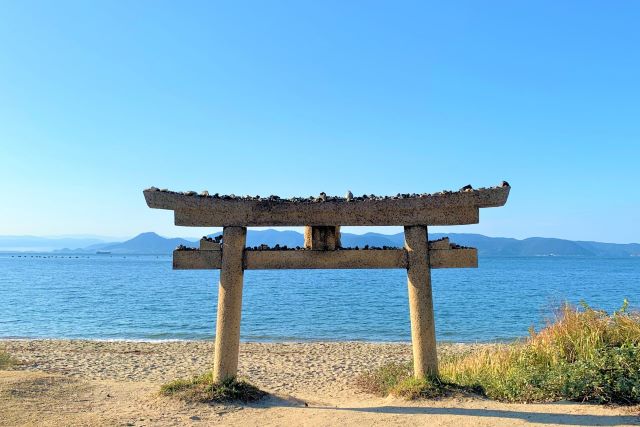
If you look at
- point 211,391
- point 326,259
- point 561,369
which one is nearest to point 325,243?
point 326,259

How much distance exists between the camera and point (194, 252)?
291 inches

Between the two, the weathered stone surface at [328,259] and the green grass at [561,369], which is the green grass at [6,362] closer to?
the weathered stone surface at [328,259]

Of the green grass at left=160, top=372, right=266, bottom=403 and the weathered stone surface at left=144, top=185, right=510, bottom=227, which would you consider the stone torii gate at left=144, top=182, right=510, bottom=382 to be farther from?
the green grass at left=160, top=372, right=266, bottom=403

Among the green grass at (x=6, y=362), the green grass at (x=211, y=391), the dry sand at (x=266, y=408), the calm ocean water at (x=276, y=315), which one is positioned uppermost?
the green grass at (x=211, y=391)

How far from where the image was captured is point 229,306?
7266 mm

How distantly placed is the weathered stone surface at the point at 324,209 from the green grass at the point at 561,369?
7.77 ft

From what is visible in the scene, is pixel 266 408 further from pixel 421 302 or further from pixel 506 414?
pixel 506 414

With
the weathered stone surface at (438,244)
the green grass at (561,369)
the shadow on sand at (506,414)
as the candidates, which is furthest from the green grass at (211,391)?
the weathered stone surface at (438,244)

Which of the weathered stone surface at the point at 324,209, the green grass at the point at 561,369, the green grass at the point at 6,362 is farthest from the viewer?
the green grass at the point at 6,362

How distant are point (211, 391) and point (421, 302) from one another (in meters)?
3.24

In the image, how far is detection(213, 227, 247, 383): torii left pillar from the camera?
23.8 feet

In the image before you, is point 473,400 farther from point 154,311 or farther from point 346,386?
point 154,311

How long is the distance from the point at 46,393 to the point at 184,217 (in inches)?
140

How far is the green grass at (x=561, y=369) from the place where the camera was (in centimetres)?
677
